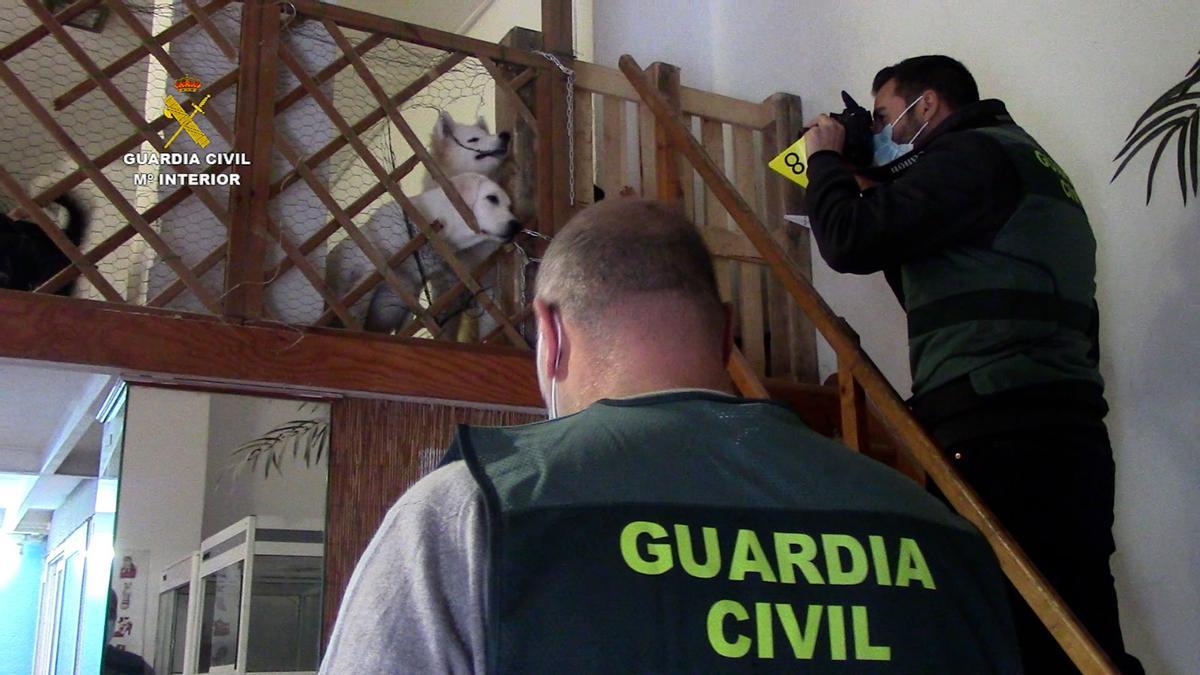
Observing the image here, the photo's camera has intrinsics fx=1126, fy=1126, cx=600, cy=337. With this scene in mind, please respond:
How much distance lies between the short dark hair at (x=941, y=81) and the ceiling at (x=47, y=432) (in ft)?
4.86

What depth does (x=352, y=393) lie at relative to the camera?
7.15ft

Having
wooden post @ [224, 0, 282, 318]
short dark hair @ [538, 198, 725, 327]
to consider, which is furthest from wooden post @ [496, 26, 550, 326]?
short dark hair @ [538, 198, 725, 327]

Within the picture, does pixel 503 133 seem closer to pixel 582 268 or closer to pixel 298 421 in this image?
pixel 298 421

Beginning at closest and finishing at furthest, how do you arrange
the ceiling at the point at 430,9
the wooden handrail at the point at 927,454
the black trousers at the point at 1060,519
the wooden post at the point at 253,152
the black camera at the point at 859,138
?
the wooden handrail at the point at 927,454 → the black trousers at the point at 1060,519 → the black camera at the point at 859,138 → the wooden post at the point at 253,152 → the ceiling at the point at 430,9

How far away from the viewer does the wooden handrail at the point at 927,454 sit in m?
1.14

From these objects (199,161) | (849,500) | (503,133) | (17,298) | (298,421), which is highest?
(503,133)

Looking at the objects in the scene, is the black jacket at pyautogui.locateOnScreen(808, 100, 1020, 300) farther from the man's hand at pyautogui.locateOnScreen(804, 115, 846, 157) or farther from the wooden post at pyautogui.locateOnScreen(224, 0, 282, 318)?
the wooden post at pyautogui.locateOnScreen(224, 0, 282, 318)

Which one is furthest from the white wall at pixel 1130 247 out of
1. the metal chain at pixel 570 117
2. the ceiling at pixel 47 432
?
the ceiling at pixel 47 432

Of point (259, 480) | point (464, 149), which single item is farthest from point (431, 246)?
point (259, 480)

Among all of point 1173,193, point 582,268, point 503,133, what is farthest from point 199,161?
point 1173,193

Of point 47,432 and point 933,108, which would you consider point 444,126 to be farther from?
point 47,432

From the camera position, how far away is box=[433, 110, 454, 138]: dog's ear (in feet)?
8.31

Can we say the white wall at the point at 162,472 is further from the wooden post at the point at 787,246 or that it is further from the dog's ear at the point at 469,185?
the wooden post at the point at 787,246

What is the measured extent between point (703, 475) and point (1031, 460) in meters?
0.81
